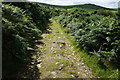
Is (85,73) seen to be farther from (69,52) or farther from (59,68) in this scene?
(69,52)

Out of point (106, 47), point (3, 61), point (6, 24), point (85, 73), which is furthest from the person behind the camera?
point (106, 47)

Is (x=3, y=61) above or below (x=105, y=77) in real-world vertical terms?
above

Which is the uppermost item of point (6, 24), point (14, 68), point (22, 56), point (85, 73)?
point (6, 24)

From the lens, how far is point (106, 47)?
271 inches

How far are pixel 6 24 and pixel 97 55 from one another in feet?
15.0

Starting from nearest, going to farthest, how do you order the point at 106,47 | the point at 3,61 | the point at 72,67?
the point at 3,61 → the point at 72,67 → the point at 106,47

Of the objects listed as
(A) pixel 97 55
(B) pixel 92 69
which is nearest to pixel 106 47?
(A) pixel 97 55

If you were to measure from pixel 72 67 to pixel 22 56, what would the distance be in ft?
8.64

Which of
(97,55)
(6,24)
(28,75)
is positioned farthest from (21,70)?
(97,55)

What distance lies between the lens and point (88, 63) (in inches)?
249

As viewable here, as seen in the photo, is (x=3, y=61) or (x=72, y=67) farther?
(x=72, y=67)

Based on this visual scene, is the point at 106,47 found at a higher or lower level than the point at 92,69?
higher

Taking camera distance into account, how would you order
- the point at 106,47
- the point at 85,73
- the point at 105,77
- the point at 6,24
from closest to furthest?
the point at 6,24 → the point at 105,77 → the point at 85,73 → the point at 106,47

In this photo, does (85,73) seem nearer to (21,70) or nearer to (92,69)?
(92,69)
